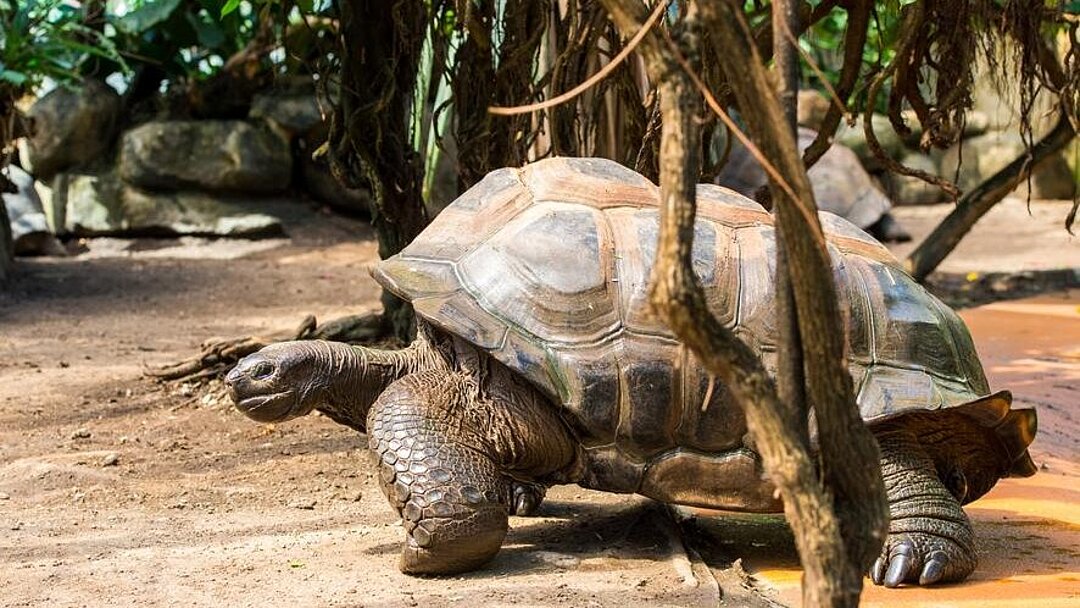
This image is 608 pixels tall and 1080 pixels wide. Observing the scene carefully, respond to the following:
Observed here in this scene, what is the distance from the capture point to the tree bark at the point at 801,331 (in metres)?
1.97

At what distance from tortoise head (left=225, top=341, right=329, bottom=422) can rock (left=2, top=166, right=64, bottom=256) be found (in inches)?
287

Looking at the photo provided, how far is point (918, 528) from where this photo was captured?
11.4ft

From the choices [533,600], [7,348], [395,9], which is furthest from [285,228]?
[533,600]

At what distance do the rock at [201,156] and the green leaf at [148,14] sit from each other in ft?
3.09

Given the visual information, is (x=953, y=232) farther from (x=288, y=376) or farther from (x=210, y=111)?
(x=210, y=111)

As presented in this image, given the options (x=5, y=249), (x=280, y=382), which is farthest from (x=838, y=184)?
(x=280, y=382)

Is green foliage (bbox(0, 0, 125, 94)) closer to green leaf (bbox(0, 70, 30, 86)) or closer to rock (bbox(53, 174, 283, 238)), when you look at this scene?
green leaf (bbox(0, 70, 30, 86))

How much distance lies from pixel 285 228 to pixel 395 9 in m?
7.04

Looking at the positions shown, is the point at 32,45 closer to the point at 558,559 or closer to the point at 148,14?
the point at 148,14

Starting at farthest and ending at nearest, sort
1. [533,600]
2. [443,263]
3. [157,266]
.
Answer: [157,266] < [443,263] < [533,600]

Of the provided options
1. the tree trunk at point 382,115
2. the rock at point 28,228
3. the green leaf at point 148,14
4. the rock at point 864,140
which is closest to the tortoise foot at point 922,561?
the tree trunk at point 382,115

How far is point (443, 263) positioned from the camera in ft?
12.0

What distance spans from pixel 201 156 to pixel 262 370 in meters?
8.68

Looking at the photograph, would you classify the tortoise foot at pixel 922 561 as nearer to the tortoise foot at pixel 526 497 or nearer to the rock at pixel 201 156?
the tortoise foot at pixel 526 497
